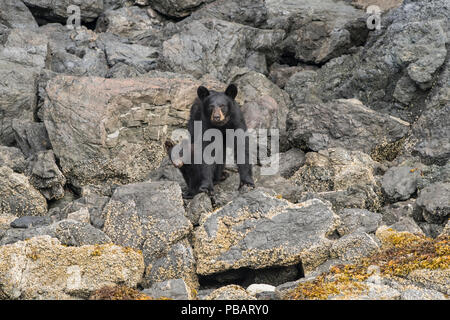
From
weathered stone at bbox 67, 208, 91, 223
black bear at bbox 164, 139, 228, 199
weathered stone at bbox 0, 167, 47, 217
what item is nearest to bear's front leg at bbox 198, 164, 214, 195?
black bear at bbox 164, 139, 228, 199

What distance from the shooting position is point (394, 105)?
1315 centimetres

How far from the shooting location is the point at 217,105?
10.5m

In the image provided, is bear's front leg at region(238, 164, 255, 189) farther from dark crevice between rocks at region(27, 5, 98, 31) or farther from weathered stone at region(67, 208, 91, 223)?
dark crevice between rocks at region(27, 5, 98, 31)

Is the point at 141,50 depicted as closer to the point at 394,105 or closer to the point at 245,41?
the point at 245,41

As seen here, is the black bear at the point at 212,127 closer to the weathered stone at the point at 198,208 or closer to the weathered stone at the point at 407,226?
the weathered stone at the point at 198,208

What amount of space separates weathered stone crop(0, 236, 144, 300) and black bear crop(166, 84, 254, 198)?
321 centimetres

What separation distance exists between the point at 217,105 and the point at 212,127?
456mm

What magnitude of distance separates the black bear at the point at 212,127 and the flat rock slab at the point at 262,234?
83.7 inches

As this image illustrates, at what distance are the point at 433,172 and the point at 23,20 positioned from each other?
12.1 metres

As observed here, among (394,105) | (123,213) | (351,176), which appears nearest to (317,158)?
(351,176)

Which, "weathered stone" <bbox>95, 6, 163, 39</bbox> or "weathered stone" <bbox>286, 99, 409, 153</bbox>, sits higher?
"weathered stone" <bbox>95, 6, 163, 39</bbox>

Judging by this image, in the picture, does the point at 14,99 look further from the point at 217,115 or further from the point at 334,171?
the point at 334,171

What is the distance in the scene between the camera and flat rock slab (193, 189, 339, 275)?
25.4 ft

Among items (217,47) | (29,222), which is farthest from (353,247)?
(217,47)
